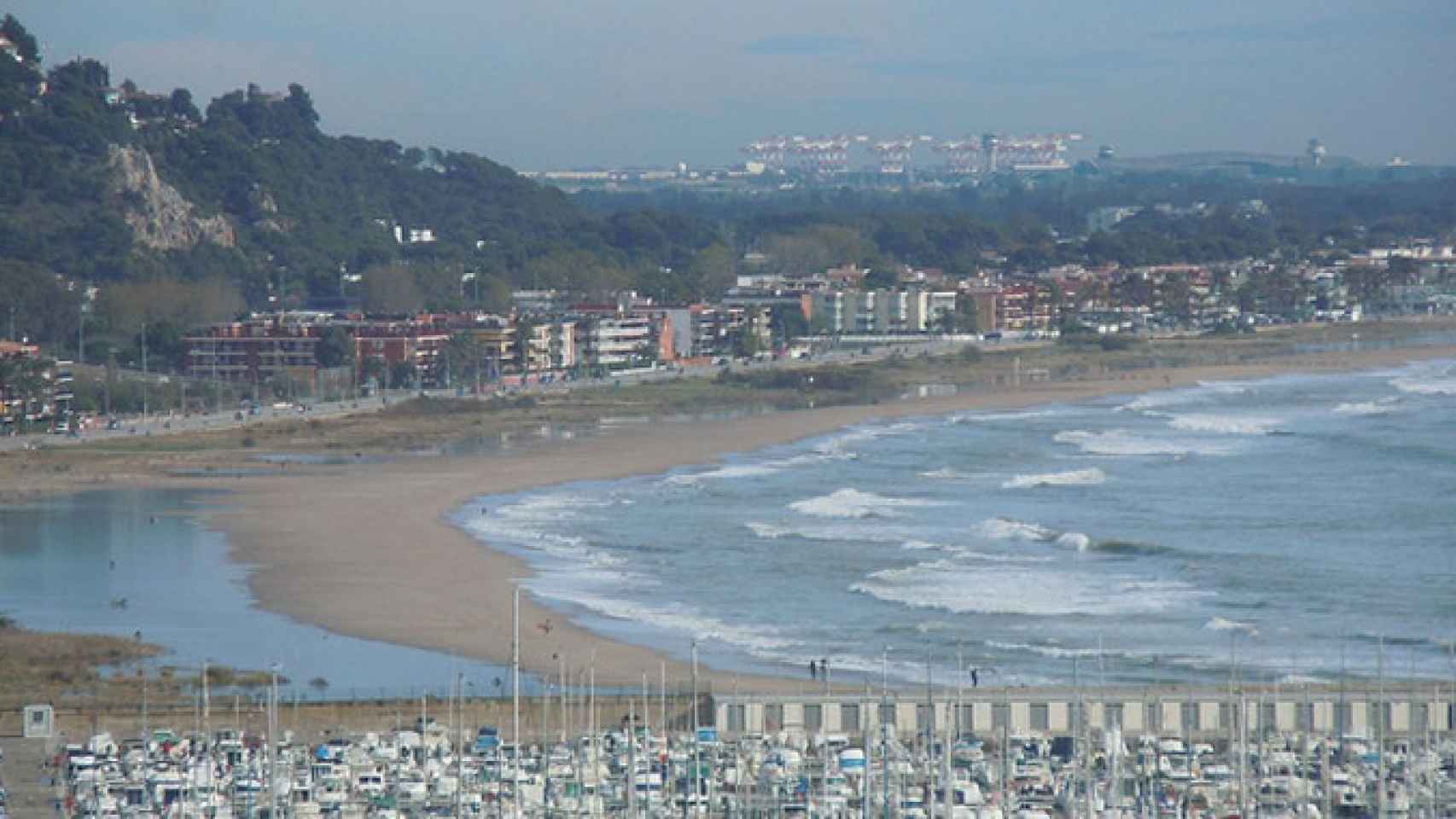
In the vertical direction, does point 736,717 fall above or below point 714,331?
below

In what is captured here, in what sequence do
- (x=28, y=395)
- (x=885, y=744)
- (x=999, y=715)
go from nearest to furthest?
(x=885, y=744)
(x=999, y=715)
(x=28, y=395)

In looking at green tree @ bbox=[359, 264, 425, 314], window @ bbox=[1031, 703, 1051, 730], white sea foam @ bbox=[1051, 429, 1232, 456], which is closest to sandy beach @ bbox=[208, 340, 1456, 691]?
window @ bbox=[1031, 703, 1051, 730]

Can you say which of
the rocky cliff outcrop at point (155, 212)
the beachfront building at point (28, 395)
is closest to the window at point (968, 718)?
the beachfront building at point (28, 395)

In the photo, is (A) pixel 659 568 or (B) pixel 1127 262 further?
(B) pixel 1127 262

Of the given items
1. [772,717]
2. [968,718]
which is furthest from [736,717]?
[968,718]

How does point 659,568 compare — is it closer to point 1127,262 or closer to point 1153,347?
point 1153,347

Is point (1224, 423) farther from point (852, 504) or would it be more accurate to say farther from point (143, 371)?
point (143, 371)

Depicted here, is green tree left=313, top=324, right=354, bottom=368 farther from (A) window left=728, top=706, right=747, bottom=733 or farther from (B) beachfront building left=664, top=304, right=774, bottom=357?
(A) window left=728, top=706, right=747, bottom=733

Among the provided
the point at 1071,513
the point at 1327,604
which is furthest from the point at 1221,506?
the point at 1327,604
